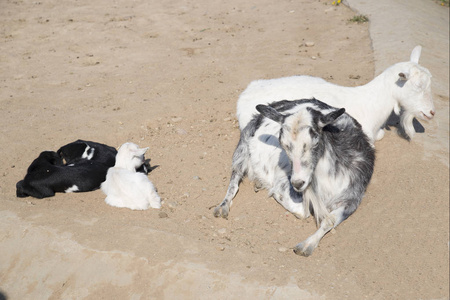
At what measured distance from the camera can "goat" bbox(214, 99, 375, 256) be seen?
4055 millimetres

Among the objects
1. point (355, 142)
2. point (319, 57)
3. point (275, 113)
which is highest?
point (275, 113)

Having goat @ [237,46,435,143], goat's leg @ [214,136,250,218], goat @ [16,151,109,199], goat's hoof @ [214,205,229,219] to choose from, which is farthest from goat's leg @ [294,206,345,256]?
goat @ [16,151,109,199]

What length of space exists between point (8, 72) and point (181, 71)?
3006 millimetres

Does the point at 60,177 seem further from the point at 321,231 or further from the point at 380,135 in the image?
the point at 380,135

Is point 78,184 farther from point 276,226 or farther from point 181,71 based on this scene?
point 181,71

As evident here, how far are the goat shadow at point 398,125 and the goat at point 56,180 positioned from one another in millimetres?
3548

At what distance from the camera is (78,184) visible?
4910mm

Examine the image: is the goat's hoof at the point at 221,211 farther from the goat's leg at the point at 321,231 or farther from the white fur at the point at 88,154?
the white fur at the point at 88,154

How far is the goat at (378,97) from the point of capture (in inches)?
218

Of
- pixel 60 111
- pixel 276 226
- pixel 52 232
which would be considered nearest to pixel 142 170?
pixel 52 232

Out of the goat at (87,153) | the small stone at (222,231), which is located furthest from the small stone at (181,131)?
the small stone at (222,231)

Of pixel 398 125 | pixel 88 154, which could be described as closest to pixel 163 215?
pixel 88 154

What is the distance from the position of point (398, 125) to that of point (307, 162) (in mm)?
2602

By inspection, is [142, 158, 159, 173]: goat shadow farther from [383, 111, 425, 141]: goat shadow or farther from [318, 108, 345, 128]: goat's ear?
[383, 111, 425, 141]: goat shadow
